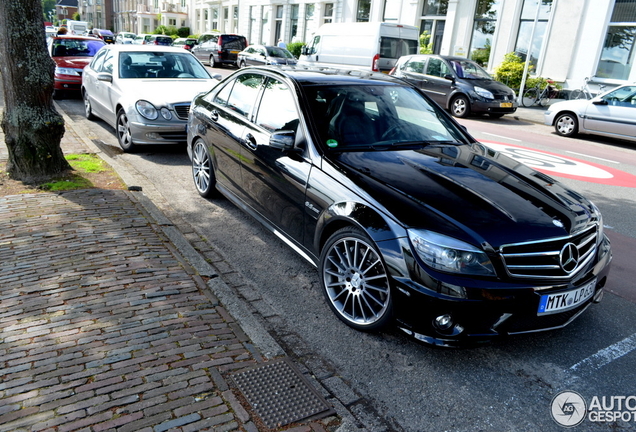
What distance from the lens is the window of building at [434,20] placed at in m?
26.5

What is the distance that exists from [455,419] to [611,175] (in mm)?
8075

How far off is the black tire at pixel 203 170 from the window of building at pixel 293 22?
118 feet

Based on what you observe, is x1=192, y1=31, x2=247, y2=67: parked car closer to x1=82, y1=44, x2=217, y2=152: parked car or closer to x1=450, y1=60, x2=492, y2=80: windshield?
x1=450, y1=60, x2=492, y2=80: windshield

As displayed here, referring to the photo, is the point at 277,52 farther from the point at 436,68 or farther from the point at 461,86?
the point at 461,86

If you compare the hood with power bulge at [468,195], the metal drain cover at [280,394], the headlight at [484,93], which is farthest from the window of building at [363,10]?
the metal drain cover at [280,394]

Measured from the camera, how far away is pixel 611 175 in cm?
930

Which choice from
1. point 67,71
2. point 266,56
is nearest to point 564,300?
point 67,71

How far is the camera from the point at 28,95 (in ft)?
20.6

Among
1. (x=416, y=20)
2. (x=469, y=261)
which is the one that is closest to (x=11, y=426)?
(x=469, y=261)

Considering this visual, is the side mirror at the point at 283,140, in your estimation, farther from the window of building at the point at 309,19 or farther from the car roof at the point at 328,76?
the window of building at the point at 309,19

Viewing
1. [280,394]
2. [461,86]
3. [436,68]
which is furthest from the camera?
[436,68]

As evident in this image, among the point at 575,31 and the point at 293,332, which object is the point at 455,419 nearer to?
the point at 293,332

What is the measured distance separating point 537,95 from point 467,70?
4.96 meters

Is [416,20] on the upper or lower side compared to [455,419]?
upper
